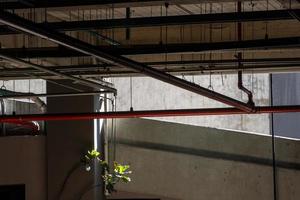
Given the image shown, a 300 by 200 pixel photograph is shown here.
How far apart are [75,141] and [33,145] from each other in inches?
29.9

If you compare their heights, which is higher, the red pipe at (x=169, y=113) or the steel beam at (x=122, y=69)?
the steel beam at (x=122, y=69)

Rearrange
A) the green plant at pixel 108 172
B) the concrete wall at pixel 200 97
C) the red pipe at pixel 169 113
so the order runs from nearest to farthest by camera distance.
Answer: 1. the red pipe at pixel 169 113
2. the green plant at pixel 108 172
3. the concrete wall at pixel 200 97

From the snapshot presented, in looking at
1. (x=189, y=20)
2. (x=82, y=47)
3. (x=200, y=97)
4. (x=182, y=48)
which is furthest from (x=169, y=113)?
(x=200, y=97)

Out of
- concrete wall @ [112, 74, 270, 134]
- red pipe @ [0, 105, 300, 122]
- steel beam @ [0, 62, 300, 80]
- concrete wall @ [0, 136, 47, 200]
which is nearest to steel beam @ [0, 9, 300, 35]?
steel beam @ [0, 62, 300, 80]

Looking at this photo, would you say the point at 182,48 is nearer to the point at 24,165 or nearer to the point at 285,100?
the point at 285,100

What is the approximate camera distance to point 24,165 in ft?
37.4

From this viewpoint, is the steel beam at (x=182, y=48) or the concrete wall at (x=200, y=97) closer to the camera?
the steel beam at (x=182, y=48)

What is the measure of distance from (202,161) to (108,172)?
1.57 m

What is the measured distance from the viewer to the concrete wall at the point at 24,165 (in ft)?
37.3

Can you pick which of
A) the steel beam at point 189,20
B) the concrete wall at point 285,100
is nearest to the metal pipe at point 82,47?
the steel beam at point 189,20

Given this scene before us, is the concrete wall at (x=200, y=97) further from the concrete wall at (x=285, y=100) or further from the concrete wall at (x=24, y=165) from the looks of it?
the concrete wall at (x=24, y=165)

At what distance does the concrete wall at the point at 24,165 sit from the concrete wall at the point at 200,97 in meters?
1.65

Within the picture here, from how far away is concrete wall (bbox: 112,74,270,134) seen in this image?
11133 millimetres

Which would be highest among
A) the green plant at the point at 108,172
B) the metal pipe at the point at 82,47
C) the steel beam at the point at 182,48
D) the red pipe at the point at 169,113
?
the steel beam at the point at 182,48
